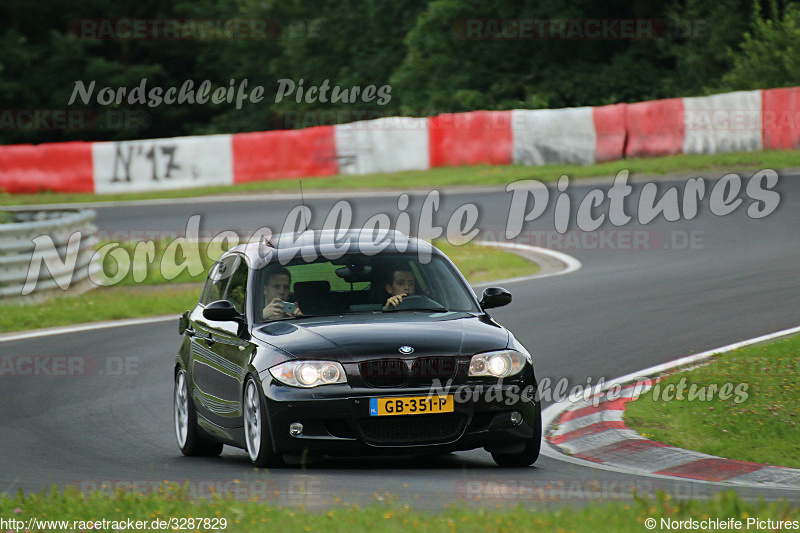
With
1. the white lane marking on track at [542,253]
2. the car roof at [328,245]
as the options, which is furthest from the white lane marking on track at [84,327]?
the car roof at [328,245]

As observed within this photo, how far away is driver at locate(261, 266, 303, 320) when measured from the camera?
8641 mm

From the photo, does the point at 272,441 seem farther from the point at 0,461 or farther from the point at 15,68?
the point at 15,68

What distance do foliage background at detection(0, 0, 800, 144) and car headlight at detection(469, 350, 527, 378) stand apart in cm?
2953

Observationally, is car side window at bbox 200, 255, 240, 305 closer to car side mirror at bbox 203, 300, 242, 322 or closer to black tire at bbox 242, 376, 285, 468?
car side mirror at bbox 203, 300, 242, 322

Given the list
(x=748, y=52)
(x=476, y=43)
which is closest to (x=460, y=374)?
(x=748, y=52)

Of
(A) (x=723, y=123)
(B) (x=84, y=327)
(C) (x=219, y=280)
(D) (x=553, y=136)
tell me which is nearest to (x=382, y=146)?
(D) (x=553, y=136)

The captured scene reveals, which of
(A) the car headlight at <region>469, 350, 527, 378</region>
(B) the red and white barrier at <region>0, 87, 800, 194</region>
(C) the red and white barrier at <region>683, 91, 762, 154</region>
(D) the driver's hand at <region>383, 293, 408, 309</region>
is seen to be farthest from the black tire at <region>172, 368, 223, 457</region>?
(C) the red and white barrier at <region>683, 91, 762, 154</region>

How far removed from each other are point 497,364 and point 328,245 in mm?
1880

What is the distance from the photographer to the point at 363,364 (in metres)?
7.65

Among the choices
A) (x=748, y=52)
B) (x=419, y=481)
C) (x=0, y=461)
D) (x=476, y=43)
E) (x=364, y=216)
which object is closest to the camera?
(x=419, y=481)

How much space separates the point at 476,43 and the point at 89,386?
108ft

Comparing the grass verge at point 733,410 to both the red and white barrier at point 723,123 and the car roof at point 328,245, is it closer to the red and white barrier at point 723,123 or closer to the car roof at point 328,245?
the car roof at point 328,245

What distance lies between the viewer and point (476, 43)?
43.4 metres

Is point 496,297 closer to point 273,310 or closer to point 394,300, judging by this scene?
point 394,300
